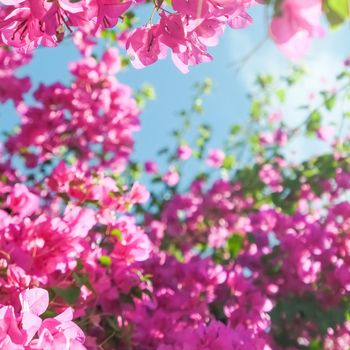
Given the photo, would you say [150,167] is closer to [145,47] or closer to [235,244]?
[235,244]

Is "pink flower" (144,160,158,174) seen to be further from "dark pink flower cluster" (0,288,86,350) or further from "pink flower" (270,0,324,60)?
"pink flower" (270,0,324,60)

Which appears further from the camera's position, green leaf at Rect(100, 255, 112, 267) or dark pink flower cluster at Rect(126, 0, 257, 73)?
green leaf at Rect(100, 255, 112, 267)

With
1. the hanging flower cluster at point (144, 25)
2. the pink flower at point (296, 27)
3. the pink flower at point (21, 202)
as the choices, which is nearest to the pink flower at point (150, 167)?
the pink flower at point (21, 202)

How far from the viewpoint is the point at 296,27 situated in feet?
2.54

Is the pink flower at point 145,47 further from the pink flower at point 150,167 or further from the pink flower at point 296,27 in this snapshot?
the pink flower at point 150,167

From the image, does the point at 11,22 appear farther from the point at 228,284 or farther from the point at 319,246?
the point at 319,246

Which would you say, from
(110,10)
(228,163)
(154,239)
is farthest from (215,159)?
(110,10)

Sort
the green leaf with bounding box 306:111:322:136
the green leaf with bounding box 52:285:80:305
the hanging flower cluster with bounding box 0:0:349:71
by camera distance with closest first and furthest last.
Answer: the hanging flower cluster with bounding box 0:0:349:71 < the green leaf with bounding box 52:285:80:305 < the green leaf with bounding box 306:111:322:136

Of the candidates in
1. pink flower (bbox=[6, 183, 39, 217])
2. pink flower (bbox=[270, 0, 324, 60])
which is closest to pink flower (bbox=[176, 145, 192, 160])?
pink flower (bbox=[6, 183, 39, 217])

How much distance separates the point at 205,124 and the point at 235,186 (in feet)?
2.64

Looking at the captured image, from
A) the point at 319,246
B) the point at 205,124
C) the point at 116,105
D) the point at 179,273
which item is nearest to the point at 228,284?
the point at 179,273

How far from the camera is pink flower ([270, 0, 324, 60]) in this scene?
735 millimetres

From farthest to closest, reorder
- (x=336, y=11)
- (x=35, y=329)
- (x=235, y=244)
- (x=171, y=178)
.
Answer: (x=171, y=178) → (x=235, y=244) → (x=35, y=329) → (x=336, y=11)

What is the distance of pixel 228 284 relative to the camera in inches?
108
